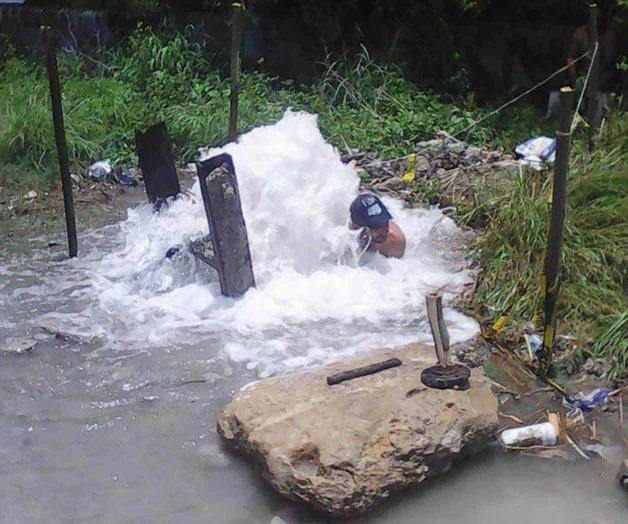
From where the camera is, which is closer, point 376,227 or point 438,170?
point 376,227

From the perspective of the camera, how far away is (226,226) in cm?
548

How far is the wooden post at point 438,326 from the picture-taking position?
406 centimetres

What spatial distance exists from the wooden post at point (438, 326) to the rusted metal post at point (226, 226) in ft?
5.63

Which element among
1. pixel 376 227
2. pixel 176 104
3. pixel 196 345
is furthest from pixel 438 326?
pixel 176 104

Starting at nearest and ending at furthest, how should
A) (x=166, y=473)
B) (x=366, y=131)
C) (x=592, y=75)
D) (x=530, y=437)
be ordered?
1. (x=166, y=473)
2. (x=530, y=437)
3. (x=592, y=75)
4. (x=366, y=131)

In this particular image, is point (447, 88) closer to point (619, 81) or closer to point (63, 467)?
point (619, 81)

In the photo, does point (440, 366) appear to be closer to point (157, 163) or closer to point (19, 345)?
point (19, 345)

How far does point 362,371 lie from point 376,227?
182 centimetres

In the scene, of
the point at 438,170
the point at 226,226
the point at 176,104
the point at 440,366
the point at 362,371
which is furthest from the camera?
the point at 176,104

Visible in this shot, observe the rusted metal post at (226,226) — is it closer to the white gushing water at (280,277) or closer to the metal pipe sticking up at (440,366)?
the white gushing water at (280,277)

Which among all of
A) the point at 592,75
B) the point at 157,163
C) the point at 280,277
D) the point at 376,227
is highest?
the point at 592,75

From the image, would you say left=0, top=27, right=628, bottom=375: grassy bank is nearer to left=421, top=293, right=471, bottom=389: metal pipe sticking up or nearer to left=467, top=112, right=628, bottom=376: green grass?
left=467, top=112, right=628, bottom=376: green grass

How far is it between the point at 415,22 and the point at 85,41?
13.3 ft

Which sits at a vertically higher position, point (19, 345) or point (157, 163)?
point (157, 163)
